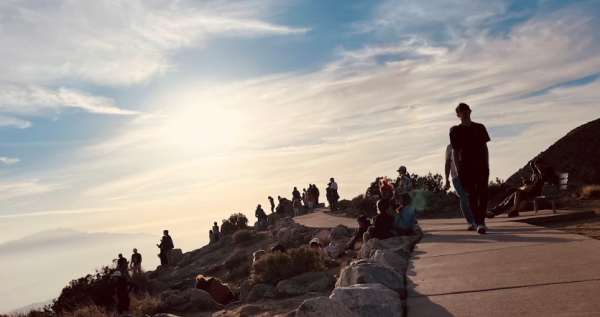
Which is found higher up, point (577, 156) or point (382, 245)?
point (577, 156)

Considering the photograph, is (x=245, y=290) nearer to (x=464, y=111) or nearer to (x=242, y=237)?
(x=464, y=111)

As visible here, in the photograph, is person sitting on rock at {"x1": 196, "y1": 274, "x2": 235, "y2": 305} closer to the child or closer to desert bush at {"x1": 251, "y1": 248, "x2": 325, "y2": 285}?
desert bush at {"x1": 251, "y1": 248, "x2": 325, "y2": 285}

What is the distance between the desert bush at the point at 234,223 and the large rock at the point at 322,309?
37318mm

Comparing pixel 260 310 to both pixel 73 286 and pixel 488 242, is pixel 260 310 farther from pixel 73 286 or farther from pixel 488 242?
pixel 73 286

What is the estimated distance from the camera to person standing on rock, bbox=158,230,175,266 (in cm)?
3099

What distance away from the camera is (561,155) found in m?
36.5

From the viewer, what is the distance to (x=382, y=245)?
926cm

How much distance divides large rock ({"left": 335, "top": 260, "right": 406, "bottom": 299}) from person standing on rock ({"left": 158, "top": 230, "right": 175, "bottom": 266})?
82.6 ft

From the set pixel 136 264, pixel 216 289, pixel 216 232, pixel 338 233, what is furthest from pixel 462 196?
pixel 216 232

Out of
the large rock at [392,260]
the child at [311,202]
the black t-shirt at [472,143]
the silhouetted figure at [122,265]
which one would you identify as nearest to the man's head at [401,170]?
the black t-shirt at [472,143]

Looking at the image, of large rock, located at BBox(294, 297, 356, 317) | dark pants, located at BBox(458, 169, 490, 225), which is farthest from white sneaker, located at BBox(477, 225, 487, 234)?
large rock, located at BBox(294, 297, 356, 317)

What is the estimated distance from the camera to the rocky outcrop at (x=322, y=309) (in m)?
3.90

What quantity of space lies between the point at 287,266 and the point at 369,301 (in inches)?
261

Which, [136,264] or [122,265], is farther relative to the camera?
[136,264]
